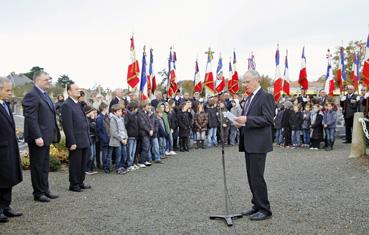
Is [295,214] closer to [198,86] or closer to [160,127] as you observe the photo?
[160,127]

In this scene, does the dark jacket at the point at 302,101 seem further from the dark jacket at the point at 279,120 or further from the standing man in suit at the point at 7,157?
the standing man in suit at the point at 7,157

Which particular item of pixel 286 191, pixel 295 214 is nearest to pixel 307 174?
pixel 286 191

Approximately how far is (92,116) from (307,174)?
18.3 feet

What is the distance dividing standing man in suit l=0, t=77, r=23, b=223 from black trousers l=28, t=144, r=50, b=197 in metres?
0.89

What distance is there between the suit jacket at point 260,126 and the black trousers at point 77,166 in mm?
3445

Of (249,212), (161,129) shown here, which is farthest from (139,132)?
(249,212)

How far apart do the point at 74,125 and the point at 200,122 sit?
8155 millimetres

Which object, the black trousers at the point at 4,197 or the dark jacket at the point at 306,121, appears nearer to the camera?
the black trousers at the point at 4,197

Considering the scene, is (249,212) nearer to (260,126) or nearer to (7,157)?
(260,126)

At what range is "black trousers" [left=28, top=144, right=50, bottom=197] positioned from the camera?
21.4ft

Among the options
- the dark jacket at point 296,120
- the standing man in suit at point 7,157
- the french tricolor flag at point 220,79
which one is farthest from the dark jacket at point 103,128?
the french tricolor flag at point 220,79

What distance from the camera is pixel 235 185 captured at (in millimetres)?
7887

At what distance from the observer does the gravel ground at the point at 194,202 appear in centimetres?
512

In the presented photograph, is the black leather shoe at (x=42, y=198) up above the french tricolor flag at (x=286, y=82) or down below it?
below
